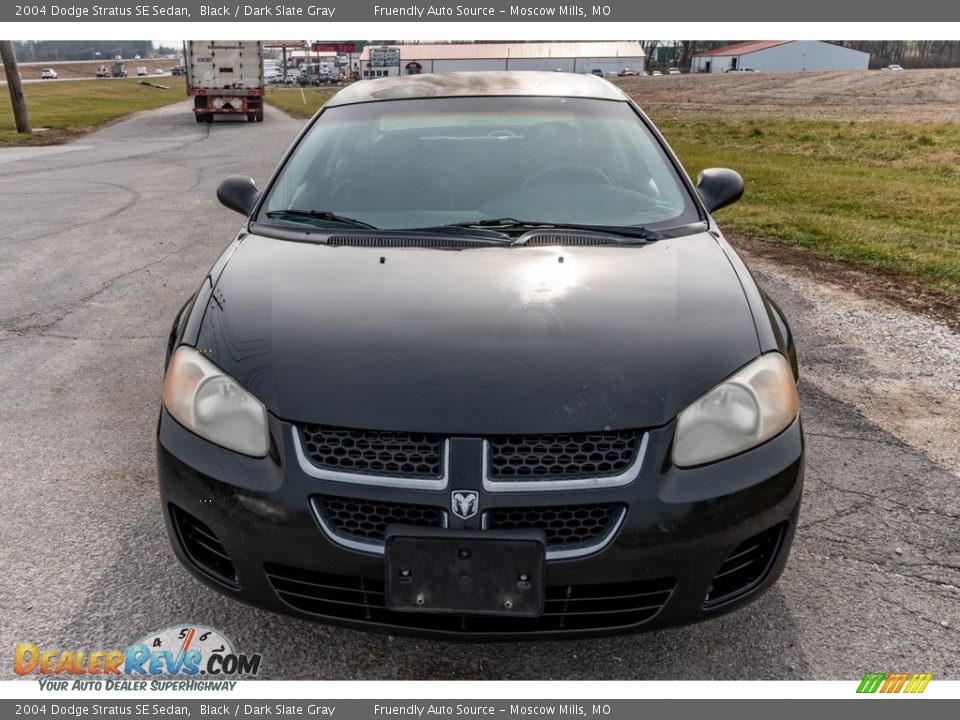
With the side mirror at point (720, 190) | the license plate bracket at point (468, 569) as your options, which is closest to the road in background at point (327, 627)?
the license plate bracket at point (468, 569)

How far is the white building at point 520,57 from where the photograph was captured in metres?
84.2

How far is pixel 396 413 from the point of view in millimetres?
1972

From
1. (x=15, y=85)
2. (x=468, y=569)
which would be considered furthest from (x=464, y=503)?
(x=15, y=85)

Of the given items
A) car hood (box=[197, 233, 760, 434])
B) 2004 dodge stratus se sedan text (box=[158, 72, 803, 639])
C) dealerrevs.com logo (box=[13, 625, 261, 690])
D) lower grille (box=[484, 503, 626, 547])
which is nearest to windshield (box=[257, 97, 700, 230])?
car hood (box=[197, 233, 760, 434])

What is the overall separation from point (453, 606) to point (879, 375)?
3.47m

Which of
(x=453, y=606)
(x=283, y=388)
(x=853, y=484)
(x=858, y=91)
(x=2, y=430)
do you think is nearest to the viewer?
(x=453, y=606)

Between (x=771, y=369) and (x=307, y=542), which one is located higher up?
(x=771, y=369)

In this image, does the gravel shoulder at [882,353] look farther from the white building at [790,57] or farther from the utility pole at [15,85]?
the white building at [790,57]

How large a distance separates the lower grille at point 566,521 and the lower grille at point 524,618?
0.12 meters

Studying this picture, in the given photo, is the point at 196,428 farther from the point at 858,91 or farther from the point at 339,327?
the point at 858,91

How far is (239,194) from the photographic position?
352cm

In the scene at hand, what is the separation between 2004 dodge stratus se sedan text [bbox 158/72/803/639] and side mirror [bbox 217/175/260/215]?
36.0 inches

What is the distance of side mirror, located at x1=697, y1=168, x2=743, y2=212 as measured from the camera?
11.6ft

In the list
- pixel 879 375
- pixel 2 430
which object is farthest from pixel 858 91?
pixel 2 430
